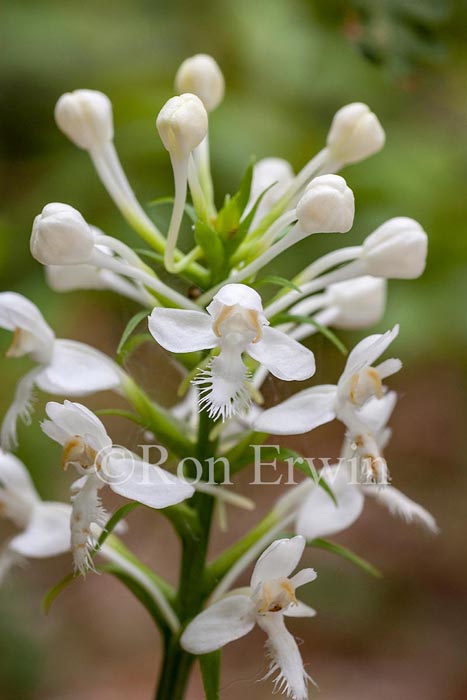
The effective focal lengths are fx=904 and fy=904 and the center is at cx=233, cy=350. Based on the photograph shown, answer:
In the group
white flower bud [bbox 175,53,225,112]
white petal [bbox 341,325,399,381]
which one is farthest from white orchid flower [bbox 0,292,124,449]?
white flower bud [bbox 175,53,225,112]

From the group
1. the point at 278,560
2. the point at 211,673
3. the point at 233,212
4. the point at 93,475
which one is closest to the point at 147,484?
the point at 93,475

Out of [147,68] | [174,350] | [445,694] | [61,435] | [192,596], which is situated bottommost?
[445,694]

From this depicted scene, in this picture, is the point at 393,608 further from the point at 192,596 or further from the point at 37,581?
the point at 192,596

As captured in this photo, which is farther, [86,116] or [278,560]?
[86,116]

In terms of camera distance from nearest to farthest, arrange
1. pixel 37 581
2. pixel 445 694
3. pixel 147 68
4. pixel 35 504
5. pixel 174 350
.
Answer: pixel 174 350 → pixel 35 504 → pixel 147 68 → pixel 445 694 → pixel 37 581

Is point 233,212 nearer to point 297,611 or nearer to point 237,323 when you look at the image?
point 237,323

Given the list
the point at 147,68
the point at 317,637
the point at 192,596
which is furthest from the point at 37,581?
the point at 192,596

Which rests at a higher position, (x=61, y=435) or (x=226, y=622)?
(x=61, y=435)
